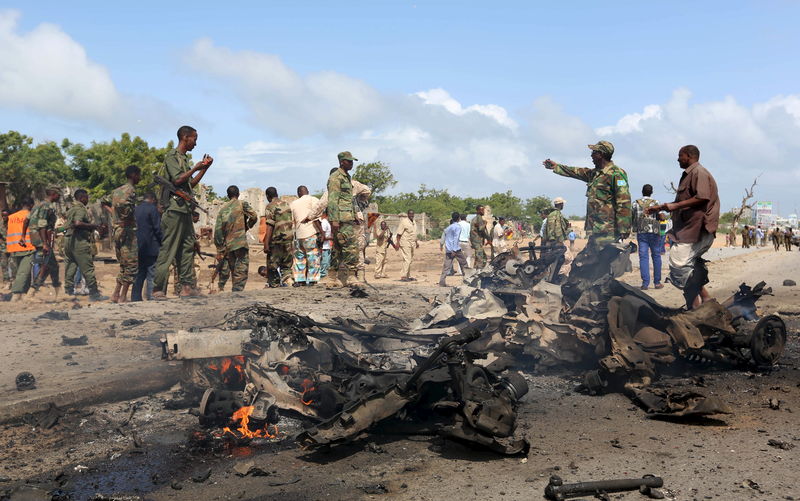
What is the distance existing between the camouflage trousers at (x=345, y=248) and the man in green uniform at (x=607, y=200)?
3.72 meters

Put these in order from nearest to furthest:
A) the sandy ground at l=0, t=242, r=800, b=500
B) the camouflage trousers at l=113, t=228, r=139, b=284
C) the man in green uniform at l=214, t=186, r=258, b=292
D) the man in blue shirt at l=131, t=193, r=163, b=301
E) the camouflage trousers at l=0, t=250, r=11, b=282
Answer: the sandy ground at l=0, t=242, r=800, b=500 → the man in blue shirt at l=131, t=193, r=163, b=301 → the camouflage trousers at l=113, t=228, r=139, b=284 → the man in green uniform at l=214, t=186, r=258, b=292 → the camouflage trousers at l=0, t=250, r=11, b=282

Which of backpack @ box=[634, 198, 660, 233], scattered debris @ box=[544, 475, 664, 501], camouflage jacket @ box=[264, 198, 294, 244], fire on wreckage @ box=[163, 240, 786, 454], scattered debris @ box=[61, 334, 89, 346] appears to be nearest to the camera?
scattered debris @ box=[544, 475, 664, 501]

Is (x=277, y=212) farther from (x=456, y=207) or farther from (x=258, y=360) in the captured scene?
(x=456, y=207)

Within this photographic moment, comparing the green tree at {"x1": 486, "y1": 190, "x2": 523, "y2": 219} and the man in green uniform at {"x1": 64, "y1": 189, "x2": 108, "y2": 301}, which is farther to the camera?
the green tree at {"x1": 486, "y1": 190, "x2": 523, "y2": 219}

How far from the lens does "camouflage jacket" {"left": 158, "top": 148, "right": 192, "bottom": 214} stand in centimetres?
869

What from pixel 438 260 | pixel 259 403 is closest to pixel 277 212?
pixel 259 403

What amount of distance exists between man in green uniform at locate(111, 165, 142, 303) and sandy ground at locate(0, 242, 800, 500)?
3.68 metres

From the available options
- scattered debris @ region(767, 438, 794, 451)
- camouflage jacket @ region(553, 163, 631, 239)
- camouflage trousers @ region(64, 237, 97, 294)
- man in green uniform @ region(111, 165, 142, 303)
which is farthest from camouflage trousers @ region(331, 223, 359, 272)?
scattered debris @ region(767, 438, 794, 451)

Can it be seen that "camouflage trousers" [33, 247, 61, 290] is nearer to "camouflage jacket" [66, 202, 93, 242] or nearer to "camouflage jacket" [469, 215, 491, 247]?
"camouflage jacket" [66, 202, 93, 242]

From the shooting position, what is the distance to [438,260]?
2719cm

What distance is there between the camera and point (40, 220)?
37.5ft

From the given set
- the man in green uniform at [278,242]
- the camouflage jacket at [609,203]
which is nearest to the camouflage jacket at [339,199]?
the man in green uniform at [278,242]

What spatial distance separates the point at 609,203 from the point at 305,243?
4.92 metres

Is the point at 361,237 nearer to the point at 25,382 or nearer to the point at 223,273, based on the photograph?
the point at 223,273
